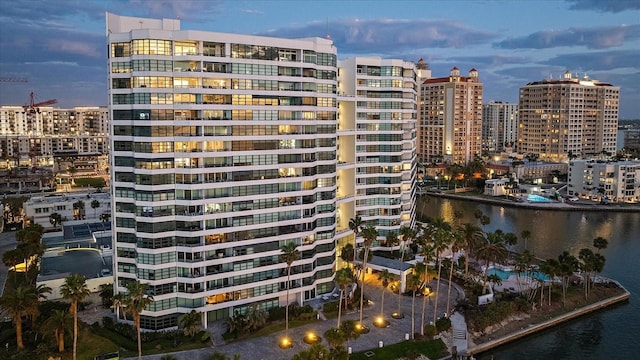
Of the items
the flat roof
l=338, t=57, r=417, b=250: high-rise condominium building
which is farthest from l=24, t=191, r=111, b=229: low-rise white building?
l=338, t=57, r=417, b=250: high-rise condominium building

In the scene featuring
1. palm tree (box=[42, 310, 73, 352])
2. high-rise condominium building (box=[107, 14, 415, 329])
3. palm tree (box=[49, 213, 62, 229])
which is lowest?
palm tree (box=[42, 310, 73, 352])

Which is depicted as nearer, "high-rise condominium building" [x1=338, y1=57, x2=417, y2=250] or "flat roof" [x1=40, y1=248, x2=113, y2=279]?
"flat roof" [x1=40, y1=248, x2=113, y2=279]

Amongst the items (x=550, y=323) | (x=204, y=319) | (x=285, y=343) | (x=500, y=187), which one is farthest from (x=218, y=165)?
(x=500, y=187)

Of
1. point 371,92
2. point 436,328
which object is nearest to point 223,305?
point 436,328

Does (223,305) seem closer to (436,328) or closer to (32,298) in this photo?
(32,298)

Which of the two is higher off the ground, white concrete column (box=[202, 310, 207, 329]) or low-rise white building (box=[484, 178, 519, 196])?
low-rise white building (box=[484, 178, 519, 196])

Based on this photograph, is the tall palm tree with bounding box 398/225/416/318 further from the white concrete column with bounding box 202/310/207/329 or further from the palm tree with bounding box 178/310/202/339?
the palm tree with bounding box 178/310/202/339
